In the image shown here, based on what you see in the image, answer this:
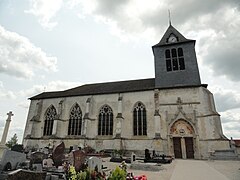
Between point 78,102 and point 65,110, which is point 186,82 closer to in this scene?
point 78,102

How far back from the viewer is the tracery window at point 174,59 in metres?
22.2

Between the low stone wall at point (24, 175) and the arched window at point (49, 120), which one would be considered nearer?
the low stone wall at point (24, 175)

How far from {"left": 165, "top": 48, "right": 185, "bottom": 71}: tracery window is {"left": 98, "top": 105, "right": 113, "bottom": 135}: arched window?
10176 mm

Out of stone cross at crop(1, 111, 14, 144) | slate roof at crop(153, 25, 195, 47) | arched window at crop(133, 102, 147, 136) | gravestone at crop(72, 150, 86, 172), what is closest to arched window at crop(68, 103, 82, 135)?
stone cross at crop(1, 111, 14, 144)

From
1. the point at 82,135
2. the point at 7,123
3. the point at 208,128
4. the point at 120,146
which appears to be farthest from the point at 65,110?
the point at 208,128

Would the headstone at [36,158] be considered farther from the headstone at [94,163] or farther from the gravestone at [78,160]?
the headstone at [94,163]

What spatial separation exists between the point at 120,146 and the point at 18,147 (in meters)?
11.3

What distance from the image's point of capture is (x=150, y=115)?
1980 centimetres

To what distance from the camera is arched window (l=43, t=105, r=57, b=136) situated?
78.2 ft

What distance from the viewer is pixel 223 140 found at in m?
16.3

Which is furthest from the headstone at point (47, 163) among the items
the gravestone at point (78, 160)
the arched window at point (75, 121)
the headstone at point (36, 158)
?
the arched window at point (75, 121)

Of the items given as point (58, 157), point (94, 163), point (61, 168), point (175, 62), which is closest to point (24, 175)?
point (94, 163)

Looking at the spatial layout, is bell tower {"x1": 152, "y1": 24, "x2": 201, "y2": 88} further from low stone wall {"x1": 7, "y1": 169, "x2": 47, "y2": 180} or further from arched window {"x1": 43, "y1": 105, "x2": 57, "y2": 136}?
low stone wall {"x1": 7, "y1": 169, "x2": 47, "y2": 180}

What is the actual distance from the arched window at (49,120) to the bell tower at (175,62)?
15.7m
